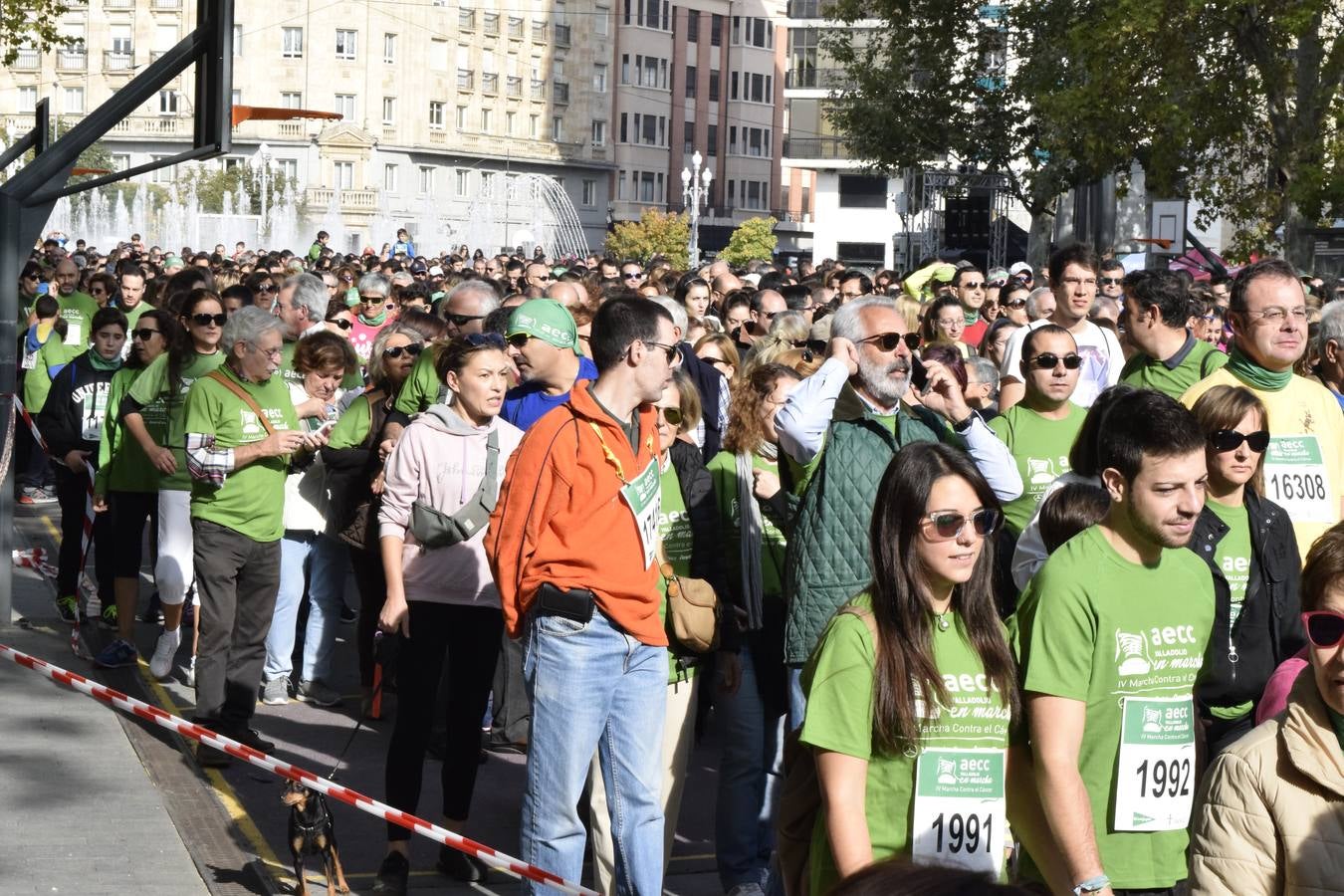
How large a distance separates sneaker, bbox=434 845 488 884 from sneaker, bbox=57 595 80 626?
15.6 feet

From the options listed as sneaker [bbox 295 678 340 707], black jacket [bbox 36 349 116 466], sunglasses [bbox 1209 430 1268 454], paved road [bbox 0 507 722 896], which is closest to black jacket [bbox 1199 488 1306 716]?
sunglasses [bbox 1209 430 1268 454]

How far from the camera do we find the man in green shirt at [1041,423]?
7016 millimetres

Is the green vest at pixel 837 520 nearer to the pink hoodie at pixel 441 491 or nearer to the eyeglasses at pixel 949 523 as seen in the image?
the pink hoodie at pixel 441 491

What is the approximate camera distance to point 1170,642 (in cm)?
435

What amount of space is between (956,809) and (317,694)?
21.1ft

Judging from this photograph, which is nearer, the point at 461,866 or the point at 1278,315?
the point at 1278,315

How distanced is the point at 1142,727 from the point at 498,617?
308 centimetres

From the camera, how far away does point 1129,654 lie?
14.0ft

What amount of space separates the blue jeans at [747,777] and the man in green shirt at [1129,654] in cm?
220

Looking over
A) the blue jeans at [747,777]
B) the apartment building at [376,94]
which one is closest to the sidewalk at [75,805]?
the blue jeans at [747,777]

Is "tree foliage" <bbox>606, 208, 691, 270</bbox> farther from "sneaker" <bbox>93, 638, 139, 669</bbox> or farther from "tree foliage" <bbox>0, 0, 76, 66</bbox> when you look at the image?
"sneaker" <bbox>93, 638, 139, 669</bbox>

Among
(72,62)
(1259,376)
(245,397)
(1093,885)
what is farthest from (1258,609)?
(72,62)

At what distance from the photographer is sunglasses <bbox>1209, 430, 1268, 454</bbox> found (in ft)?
18.0

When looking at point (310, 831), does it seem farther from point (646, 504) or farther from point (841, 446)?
point (841, 446)
